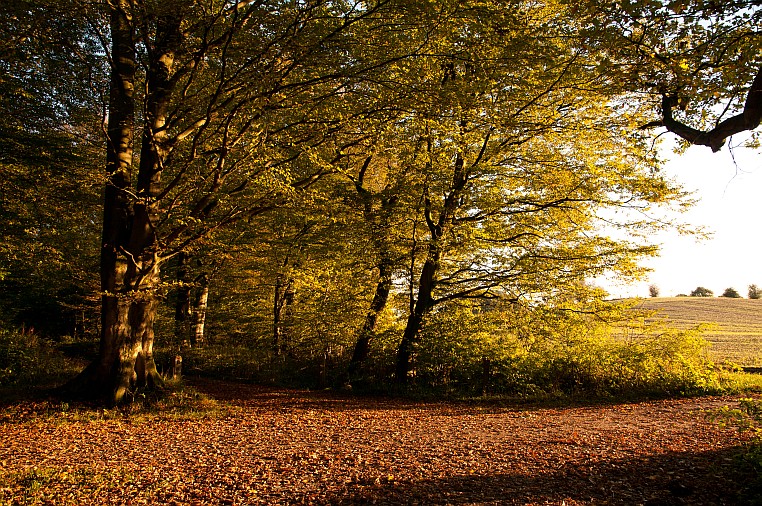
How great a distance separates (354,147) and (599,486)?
9083mm

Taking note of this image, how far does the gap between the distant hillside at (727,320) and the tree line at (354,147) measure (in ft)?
13.2

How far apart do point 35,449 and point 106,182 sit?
15.9 ft

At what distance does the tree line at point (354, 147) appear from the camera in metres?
Result: 6.53

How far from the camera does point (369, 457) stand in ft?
19.9

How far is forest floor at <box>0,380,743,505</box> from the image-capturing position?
457 centimetres

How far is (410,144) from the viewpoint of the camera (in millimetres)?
10734

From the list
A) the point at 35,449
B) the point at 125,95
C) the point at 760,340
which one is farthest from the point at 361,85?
the point at 760,340

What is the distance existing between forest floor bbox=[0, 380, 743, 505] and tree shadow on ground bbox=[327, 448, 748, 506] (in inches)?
0.8

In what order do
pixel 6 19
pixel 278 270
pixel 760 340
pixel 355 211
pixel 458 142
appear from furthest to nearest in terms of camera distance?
pixel 760 340 < pixel 278 270 < pixel 355 211 < pixel 458 142 < pixel 6 19

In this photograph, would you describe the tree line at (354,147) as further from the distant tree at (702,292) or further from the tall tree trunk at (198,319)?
the distant tree at (702,292)

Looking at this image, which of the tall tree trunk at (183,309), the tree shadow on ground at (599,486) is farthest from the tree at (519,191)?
the tall tree trunk at (183,309)

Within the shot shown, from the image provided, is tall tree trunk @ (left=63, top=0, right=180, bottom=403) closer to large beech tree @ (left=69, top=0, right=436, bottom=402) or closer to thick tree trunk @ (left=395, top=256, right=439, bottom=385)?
large beech tree @ (left=69, top=0, right=436, bottom=402)

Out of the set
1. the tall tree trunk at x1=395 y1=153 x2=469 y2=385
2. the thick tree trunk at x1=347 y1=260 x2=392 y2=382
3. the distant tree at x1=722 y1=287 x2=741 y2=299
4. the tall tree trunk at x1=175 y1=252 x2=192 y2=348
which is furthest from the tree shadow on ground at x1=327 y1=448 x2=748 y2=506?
the distant tree at x1=722 y1=287 x2=741 y2=299

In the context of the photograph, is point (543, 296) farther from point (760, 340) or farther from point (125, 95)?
point (760, 340)
